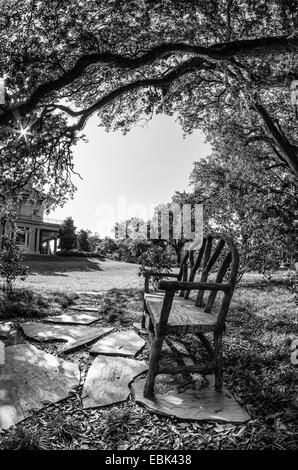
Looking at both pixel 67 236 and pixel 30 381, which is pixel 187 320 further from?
pixel 67 236

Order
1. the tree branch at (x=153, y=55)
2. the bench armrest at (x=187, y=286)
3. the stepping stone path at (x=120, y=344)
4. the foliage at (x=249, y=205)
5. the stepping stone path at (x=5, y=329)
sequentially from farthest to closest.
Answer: the foliage at (x=249, y=205) → the tree branch at (x=153, y=55) → the stepping stone path at (x=5, y=329) → the stepping stone path at (x=120, y=344) → the bench armrest at (x=187, y=286)

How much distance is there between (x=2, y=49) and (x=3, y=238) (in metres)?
4.29

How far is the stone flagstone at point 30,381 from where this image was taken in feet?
8.09

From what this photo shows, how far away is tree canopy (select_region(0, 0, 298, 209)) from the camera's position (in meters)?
5.62

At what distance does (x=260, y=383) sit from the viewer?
2982mm

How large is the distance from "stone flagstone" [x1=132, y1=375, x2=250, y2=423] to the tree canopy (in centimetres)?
528

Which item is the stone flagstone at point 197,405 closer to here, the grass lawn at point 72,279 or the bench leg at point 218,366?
the bench leg at point 218,366

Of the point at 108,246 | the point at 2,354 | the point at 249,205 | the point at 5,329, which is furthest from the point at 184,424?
the point at 108,246

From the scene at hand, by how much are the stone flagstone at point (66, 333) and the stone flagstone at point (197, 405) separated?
1436 mm

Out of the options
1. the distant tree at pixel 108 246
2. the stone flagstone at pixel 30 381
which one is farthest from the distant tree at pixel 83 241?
the stone flagstone at pixel 30 381

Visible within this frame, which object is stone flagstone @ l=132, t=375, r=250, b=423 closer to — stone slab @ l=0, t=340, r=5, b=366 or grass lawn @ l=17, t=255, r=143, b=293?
stone slab @ l=0, t=340, r=5, b=366

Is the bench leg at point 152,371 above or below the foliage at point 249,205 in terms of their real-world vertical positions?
below
